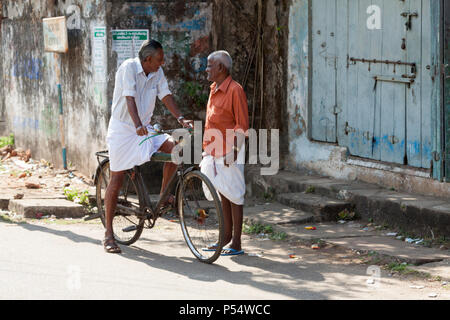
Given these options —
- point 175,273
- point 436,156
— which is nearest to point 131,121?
point 175,273

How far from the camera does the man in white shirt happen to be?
698cm

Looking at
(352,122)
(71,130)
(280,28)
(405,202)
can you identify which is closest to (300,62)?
(280,28)

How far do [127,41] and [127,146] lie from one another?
3117 millimetres

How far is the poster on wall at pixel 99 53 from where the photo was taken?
999cm

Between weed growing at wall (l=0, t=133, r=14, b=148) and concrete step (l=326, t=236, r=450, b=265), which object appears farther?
weed growing at wall (l=0, t=133, r=14, b=148)

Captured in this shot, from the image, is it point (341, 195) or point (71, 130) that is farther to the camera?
point (71, 130)

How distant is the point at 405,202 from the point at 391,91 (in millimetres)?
1412

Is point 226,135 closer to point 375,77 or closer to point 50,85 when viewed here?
point 375,77

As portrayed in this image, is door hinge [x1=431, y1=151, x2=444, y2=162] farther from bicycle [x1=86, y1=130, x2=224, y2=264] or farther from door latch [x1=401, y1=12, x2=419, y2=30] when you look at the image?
bicycle [x1=86, y1=130, x2=224, y2=264]

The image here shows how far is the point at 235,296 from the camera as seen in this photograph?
561 cm

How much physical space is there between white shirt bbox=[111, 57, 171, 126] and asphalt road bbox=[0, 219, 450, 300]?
1.29 meters

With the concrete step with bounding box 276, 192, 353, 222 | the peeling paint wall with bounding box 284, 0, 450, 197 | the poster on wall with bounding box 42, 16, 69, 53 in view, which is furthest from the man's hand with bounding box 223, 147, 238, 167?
the poster on wall with bounding box 42, 16, 69, 53

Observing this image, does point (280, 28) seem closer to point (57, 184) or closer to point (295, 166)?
point (295, 166)

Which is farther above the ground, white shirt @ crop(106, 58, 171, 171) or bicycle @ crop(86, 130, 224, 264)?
white shirt @ crop(106, 58, 171, 171)
